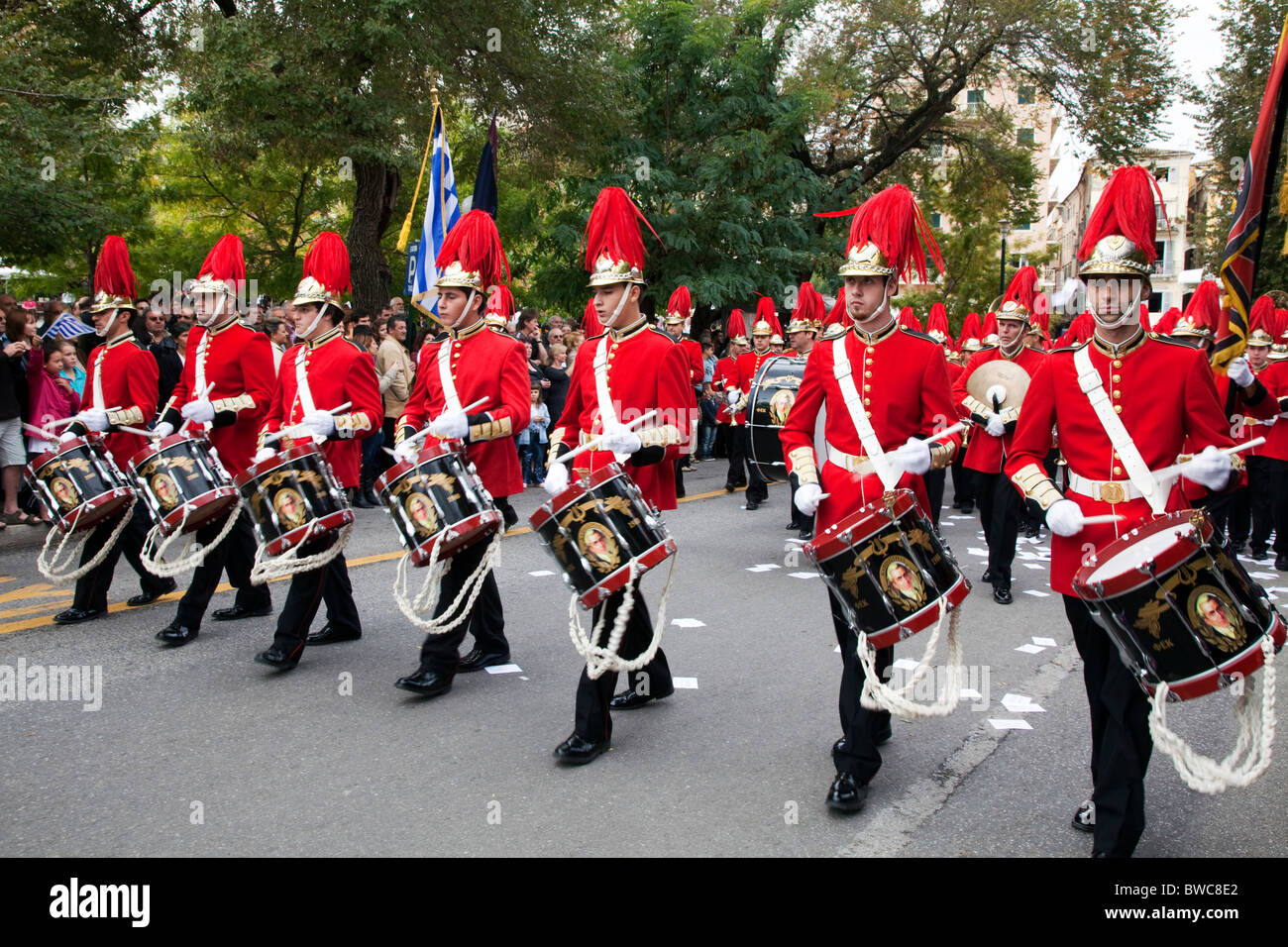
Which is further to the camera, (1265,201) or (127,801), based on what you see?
(1265,201)

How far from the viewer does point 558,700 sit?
5484mm

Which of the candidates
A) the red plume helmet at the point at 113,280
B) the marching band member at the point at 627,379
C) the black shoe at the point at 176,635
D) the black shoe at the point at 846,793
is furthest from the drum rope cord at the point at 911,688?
the red plume helmet at the point at 113,280

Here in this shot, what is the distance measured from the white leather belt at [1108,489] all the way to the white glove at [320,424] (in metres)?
3.78

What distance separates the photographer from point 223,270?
6.79 metres

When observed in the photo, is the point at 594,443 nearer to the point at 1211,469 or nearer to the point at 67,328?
the point at 1211,469

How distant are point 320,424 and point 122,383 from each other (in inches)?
79.4

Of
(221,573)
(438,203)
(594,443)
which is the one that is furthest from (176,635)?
(438,203)

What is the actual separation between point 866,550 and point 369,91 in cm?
1478

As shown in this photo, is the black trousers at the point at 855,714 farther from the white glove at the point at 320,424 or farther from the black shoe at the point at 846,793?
the white glove at the point at 320,424

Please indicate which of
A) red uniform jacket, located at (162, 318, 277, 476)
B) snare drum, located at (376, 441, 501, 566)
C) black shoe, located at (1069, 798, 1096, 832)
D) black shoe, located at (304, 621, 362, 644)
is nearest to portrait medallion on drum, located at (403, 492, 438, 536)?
snare drum, located at (376, 441, 501, 566)

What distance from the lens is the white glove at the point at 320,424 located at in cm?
587

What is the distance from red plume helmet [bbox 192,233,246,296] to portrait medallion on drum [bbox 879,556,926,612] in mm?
4527

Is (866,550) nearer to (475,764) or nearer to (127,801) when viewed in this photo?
(475,764)
